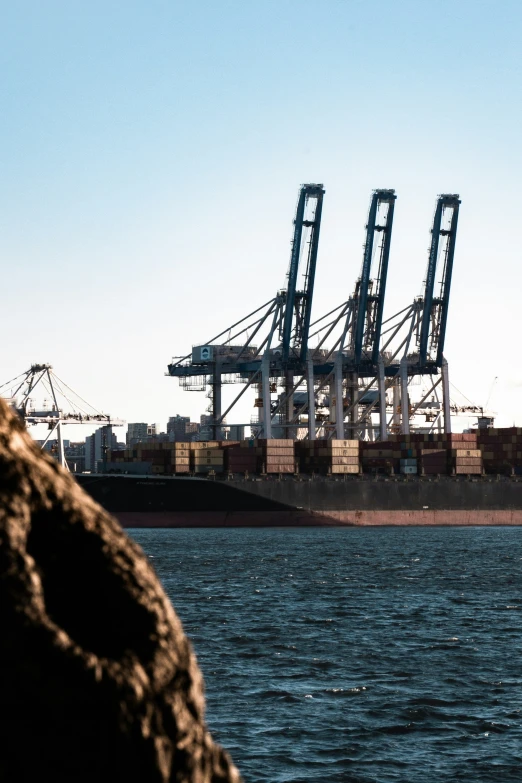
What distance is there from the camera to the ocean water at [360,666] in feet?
54.4

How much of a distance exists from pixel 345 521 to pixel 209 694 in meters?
76.8

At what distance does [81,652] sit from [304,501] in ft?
304

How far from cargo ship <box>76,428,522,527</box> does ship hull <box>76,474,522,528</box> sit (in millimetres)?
90

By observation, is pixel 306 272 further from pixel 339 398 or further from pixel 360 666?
pixel 360 666

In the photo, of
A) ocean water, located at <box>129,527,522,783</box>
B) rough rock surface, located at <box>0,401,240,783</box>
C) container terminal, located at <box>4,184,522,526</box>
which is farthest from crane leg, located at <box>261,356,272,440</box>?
rough rock surface, located at <box>0,401,240,783</box>

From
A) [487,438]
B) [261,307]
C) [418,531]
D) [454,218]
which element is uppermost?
[454,218]

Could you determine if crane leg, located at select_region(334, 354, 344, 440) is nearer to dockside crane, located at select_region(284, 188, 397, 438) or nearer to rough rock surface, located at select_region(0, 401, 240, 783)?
dockside crane, located at select_region(284, 188, 397, 438)

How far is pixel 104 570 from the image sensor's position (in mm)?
3586

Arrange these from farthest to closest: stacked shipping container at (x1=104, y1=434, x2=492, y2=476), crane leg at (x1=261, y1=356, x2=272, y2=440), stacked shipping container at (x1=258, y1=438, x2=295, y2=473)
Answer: crane leg at (x1=261, y1=356, x2=272, y2=440)
stacked shipping container at (x1=104, y1=434, x2=492, y2=476)
stacked shipping container at (x1=258, y1=438, x2=295, y2=473)

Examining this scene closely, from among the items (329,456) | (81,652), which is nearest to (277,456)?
(329,456)

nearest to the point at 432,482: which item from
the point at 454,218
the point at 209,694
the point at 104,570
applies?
the point at 454,218

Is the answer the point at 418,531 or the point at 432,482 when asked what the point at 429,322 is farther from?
the point at 418,531

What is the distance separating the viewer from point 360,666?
24.8m

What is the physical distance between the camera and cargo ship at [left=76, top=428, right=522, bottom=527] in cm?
9250
